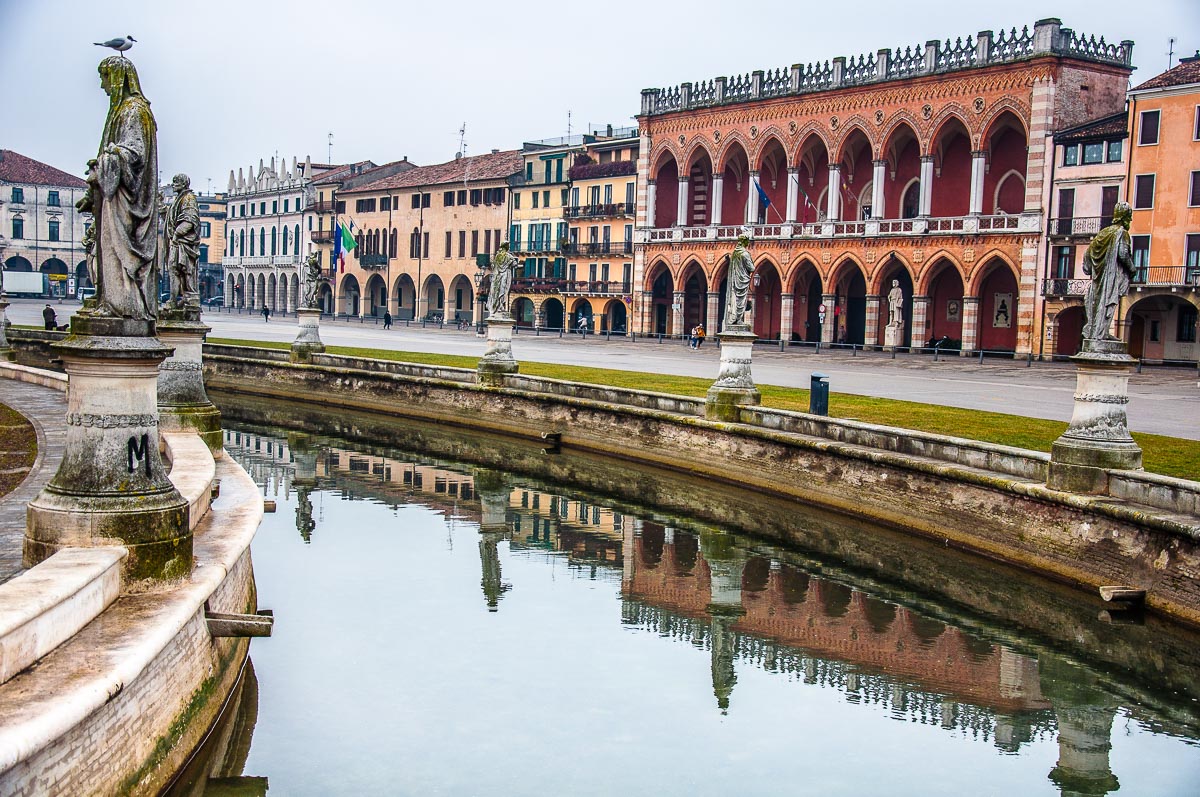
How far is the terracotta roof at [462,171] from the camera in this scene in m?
77.8

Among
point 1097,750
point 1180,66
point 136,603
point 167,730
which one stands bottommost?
point 1097,750

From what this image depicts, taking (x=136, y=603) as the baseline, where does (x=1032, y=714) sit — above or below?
below

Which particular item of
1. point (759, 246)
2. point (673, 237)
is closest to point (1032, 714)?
point (759, 246)

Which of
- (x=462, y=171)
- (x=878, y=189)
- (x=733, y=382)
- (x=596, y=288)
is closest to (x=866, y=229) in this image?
(x=878, y=189)

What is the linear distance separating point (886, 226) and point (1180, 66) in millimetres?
13653

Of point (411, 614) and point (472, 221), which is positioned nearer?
point (411, 614)

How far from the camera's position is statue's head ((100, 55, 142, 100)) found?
840cm

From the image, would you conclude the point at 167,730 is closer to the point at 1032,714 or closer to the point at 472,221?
the point at 1032,714

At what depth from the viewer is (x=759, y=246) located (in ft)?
192

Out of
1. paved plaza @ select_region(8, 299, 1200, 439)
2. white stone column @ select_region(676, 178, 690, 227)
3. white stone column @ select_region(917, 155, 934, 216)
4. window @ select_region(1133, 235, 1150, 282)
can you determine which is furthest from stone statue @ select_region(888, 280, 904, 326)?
white stone column @ select_region(676, 178, 690, 227)

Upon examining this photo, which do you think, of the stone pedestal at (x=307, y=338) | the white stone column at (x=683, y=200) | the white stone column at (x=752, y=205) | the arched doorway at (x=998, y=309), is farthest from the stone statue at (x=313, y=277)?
the white stone column at (x=683, y=200)

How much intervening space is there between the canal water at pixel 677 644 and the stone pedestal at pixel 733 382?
2271mm

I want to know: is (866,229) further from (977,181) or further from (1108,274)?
(1108,274)

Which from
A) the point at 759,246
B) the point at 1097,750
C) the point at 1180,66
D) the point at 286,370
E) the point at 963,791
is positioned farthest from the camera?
the point at 759,246
